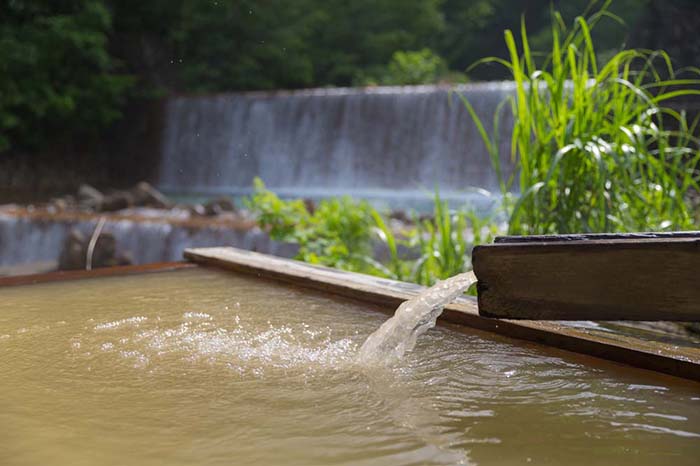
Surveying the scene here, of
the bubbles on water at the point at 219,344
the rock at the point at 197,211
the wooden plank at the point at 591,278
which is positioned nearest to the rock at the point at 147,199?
the rock at the point at 197,211

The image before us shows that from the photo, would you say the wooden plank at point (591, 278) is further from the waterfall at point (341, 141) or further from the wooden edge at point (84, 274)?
the waterfall at point (341, 141)

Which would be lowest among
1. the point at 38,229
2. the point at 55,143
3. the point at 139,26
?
the point at 38,229

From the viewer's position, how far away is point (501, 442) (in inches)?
39.9

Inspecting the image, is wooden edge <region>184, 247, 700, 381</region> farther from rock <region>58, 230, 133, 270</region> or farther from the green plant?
rock <region>58, 230, 133, 270</region>

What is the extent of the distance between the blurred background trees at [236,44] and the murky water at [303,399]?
24.9ft

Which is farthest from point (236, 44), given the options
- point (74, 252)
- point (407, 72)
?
point (74, 252)

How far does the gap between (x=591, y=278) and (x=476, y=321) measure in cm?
42

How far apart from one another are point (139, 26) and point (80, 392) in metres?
14.3

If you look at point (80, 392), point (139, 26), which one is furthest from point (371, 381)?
point (139, 26)

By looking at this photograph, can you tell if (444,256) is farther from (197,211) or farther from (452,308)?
(197,211)

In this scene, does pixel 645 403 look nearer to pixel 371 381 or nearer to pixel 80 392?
pixel 371 381

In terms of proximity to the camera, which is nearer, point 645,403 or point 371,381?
point 645,403

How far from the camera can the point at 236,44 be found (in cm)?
1569

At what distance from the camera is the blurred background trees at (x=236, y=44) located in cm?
1200
